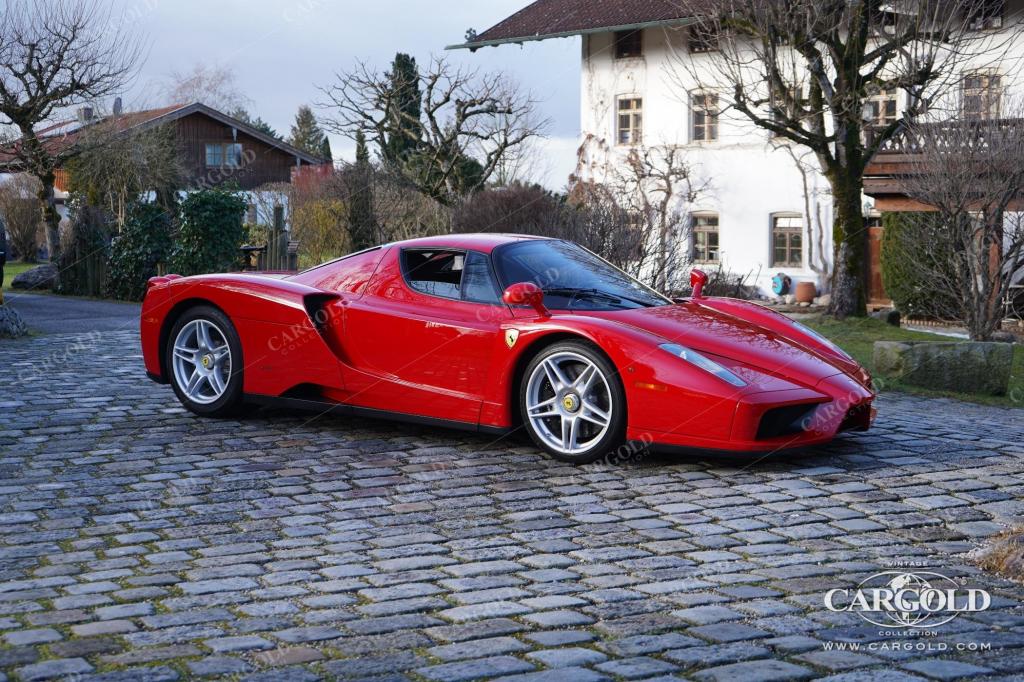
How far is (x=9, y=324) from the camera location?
14.4m

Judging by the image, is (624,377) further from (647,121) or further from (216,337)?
(647,121)

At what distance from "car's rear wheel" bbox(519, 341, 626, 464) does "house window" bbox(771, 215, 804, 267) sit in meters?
26.8

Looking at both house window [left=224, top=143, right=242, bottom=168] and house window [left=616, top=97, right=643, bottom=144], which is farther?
house window [left=224, top=143, right=242, bottom=168]

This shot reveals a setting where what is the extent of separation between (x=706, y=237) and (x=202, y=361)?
89.6ft

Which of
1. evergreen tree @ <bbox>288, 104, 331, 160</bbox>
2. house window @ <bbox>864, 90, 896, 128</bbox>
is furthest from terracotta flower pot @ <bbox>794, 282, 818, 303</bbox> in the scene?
evergreen tree @ <bbox>288, 104, 331, 160</bbox>

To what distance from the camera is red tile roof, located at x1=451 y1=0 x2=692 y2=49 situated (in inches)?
1304

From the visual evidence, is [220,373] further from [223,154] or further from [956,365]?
[223,154]

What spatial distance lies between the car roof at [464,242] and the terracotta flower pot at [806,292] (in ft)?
81.4

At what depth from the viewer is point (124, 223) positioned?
2323 cm

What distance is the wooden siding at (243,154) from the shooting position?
52969mm

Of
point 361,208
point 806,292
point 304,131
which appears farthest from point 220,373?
point 304,131

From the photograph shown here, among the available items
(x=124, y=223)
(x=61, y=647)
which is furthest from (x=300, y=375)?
(x=124, y=223)

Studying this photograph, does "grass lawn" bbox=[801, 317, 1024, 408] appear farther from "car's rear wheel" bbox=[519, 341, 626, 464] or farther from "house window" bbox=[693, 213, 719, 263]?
"house window" bbox=[693, 213, 719, 263]

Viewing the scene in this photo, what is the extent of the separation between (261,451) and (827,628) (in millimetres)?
4154
